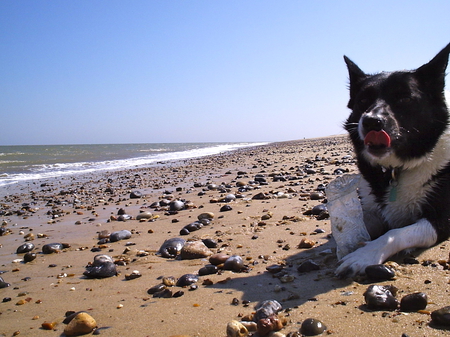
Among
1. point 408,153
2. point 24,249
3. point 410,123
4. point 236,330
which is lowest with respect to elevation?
point 24,249

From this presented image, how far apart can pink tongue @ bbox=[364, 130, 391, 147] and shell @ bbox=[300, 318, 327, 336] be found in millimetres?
1917

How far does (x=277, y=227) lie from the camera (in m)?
4.53

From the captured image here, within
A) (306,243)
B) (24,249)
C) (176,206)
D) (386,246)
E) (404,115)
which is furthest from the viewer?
(176,206)

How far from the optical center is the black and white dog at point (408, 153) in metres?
3.17

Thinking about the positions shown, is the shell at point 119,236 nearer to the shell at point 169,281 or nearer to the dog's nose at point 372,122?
the shell at point 169,281

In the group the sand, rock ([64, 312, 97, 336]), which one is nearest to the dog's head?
the sand

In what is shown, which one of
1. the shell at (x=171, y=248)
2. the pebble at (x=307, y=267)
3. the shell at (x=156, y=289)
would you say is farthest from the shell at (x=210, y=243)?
the pebble at (x=307, y=267)

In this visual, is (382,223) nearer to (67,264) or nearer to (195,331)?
(195,331)

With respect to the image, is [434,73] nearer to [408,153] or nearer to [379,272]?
[408,153]

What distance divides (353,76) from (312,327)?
324 centimetres

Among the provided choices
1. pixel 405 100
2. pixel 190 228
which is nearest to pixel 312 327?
pixel 405 100

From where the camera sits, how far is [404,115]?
3328 mm

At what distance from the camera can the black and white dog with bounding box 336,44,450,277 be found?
3.17 m

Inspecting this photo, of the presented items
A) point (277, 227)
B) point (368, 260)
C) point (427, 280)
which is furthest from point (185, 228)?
point (427, 280)
